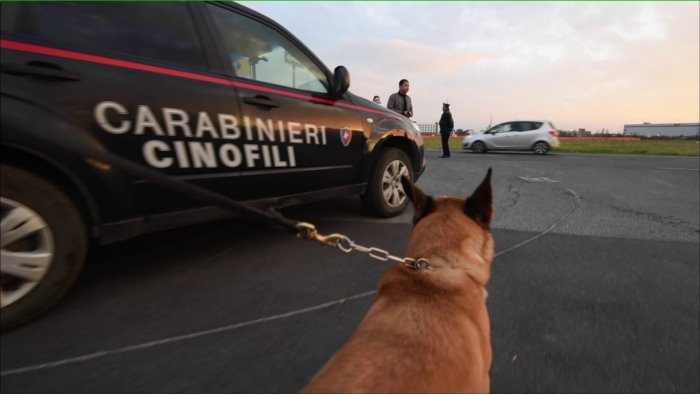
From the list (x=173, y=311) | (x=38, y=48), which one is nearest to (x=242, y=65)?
(x=38, y=48)

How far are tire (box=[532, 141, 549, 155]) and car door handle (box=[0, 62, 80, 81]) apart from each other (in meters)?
16.6

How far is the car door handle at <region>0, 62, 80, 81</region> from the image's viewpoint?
1541 millimetres

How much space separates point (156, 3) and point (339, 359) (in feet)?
8.27

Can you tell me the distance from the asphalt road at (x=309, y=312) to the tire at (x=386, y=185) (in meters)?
0.24

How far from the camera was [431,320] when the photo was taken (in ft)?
3.67

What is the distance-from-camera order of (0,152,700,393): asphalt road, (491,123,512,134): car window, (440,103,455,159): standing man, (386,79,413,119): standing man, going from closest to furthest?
(0,152,700,393): asphalt road
(386,79,413,119): standing man
(440,103,455,159): standing man
(491,123,512,134): car window

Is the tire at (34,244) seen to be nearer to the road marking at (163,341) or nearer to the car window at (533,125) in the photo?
the road marking at (163,341)

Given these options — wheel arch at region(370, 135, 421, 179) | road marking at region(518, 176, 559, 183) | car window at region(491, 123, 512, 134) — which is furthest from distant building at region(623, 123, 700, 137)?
wheel arch at region(370, 135, 421, 179)

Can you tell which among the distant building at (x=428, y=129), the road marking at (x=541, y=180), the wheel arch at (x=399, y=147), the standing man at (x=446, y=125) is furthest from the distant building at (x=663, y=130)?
the wheel arch at (x=399, y=147)

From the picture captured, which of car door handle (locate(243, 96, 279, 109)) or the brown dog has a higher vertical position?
car door handle (locate(243, 96, 279, 109))

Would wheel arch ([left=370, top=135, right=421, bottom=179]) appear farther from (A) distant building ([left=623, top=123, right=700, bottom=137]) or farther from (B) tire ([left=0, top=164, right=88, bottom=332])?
(A) distant building ([left=623, top=123, right=700, bottom=137])

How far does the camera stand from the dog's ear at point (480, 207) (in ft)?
5.11

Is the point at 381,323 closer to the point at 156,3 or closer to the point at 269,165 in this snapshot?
the point at 269,165

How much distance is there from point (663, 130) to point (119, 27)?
9421cm
